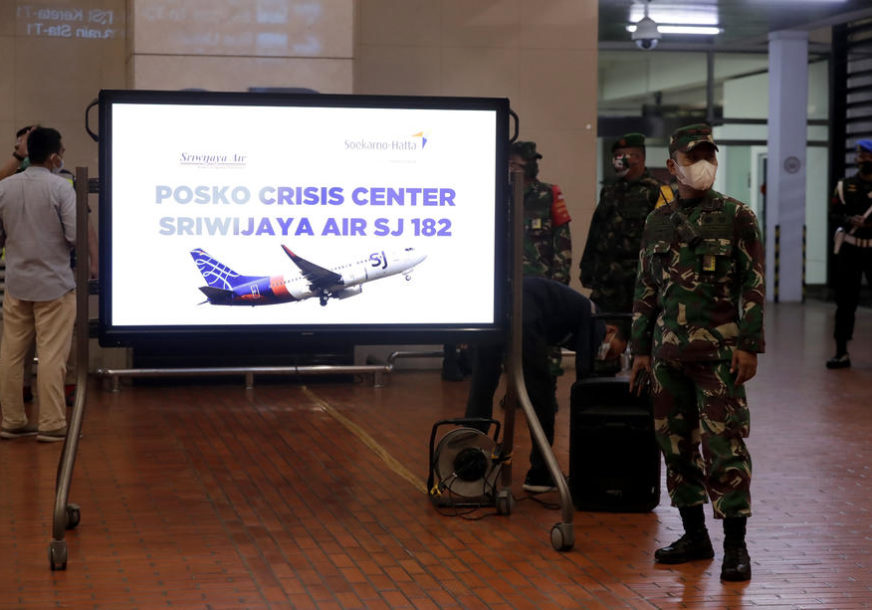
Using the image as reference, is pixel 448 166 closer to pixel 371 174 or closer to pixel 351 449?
pixel 371 174

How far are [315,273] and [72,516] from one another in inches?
64.5

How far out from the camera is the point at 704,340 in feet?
17.6

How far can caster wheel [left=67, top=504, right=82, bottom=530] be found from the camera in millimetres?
6098

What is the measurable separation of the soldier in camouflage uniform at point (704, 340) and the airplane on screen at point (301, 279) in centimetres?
150

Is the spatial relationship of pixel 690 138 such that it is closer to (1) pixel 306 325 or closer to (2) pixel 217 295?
(1) pixel 306 325

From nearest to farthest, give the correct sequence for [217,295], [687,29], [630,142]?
1. [217,295]
2. [630,142]
3. [687,29]

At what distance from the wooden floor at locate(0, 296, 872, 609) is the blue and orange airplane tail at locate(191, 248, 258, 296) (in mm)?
1125

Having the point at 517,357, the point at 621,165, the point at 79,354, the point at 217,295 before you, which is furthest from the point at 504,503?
the point at 621,165

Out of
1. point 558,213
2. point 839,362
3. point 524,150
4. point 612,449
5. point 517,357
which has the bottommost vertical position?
point 839,362

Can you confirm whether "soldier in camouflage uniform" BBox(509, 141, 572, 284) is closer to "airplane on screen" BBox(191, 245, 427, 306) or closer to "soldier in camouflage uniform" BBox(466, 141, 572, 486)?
"soldier in camouflage uniform" BBox(466, 141, 572, 486)

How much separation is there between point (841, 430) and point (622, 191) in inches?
89.2

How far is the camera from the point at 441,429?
355 inches

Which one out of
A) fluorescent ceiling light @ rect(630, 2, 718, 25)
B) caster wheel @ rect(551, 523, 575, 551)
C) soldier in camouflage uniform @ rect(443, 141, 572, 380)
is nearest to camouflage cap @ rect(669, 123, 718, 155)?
caster wheel @ rect(551, 523, 575, 551)

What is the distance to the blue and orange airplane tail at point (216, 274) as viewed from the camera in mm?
6430
